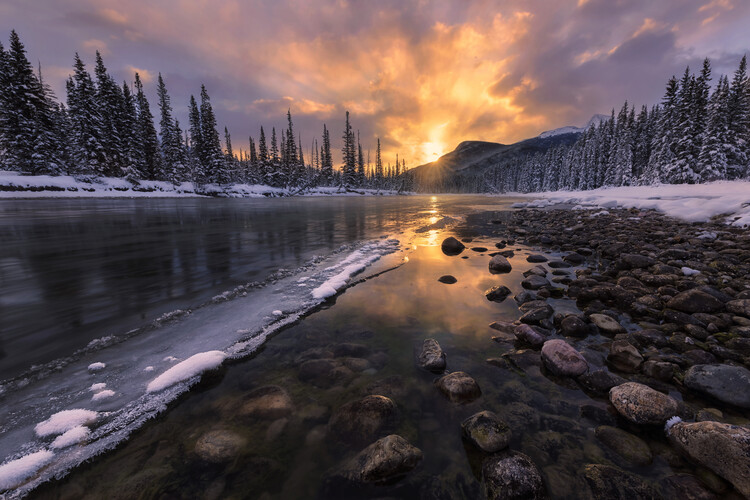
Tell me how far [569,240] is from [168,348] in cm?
1154

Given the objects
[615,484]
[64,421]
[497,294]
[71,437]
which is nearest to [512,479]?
[615,484]

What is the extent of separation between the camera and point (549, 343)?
3158mm

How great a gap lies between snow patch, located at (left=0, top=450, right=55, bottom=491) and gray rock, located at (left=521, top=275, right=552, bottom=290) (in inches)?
249

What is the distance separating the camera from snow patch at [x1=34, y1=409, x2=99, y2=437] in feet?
6.86

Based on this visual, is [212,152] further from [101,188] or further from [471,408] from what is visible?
[471,408]

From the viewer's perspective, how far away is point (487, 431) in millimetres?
2094

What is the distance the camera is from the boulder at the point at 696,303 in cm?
397

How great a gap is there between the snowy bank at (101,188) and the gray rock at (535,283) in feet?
158

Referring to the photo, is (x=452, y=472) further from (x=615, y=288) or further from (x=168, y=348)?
(x=615, y=288)

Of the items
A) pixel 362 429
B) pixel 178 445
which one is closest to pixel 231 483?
pixel 178 445

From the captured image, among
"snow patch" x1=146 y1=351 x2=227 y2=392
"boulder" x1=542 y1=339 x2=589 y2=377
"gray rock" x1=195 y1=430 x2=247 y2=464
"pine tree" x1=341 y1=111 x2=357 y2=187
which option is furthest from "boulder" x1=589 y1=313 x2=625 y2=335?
"pine tree" x1=341 y1=111 x2=357 y2=187

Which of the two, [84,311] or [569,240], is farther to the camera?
[569,240]

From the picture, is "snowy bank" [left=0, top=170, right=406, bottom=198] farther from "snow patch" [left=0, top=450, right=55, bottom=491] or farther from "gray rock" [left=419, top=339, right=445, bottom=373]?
"gray rock" [left=419, top=339, right=445, bottom=373]

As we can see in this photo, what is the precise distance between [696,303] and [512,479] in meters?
4.51
